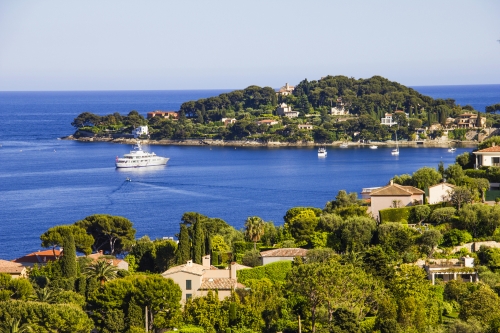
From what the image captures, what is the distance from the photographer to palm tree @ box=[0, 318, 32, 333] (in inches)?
880

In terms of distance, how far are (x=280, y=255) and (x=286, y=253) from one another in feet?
1.07

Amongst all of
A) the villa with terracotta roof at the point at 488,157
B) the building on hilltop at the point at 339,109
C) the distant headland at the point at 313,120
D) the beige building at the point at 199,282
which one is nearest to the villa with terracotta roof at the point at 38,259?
the beige building at the point at 199,282

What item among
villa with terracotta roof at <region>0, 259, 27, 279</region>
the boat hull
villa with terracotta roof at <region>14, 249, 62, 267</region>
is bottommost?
the boat hull

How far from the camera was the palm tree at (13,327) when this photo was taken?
22359 millimetres

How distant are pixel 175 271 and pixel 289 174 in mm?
51310

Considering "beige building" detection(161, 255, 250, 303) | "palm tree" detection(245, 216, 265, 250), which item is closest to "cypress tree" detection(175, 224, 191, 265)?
"beige building" detection(161, 255, 250, 303)

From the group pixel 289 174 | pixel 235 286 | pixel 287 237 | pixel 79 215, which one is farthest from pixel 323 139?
pixel 235 286

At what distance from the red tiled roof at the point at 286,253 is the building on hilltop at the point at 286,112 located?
93.2m

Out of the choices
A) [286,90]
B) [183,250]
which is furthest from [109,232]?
[286,90]

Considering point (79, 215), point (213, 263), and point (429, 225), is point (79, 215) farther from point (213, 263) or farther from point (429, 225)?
point (429, 225)

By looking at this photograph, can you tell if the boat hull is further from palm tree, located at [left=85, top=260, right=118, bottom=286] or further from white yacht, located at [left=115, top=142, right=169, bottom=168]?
palm tree, located at [left=85, top=260, right=118, bottom=286]

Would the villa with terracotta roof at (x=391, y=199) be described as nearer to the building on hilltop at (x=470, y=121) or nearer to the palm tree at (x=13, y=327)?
the palm tree at (x=13, y=327)

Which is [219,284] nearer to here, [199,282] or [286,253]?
[199,282]

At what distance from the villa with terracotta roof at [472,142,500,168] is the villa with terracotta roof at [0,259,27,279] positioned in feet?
66.9
